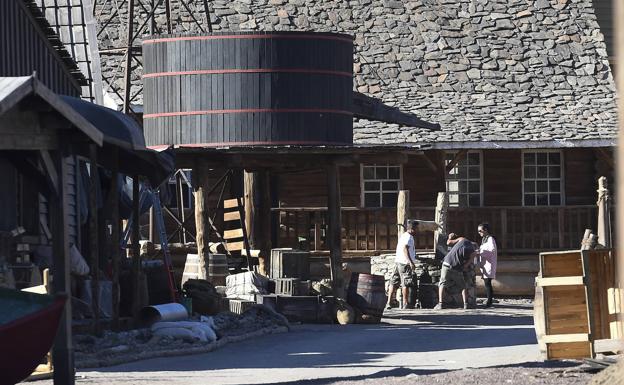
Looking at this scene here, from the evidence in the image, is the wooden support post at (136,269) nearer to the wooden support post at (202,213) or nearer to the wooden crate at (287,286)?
the wooden crate at (287,286)

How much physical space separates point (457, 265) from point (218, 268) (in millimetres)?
4467

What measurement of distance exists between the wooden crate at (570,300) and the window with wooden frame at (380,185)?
1867cm

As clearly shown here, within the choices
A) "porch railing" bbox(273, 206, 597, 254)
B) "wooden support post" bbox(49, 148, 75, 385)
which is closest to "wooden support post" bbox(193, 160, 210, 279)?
"porch railing" bbox(273, 206, 597, 254)

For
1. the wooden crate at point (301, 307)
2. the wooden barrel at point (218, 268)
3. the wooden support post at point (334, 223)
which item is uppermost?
the wooden support post at point (334, 223)

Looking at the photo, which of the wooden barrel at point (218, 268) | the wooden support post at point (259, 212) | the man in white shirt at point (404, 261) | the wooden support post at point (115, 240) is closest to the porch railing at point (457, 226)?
the wooden support post at point (259, 212)

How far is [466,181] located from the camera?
35312mm

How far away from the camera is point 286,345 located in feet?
65.7

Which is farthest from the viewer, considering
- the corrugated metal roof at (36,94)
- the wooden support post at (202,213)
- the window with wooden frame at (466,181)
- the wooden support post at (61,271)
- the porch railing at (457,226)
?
the window with wooden frame at (466,181)

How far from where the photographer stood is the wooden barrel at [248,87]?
1053 inches

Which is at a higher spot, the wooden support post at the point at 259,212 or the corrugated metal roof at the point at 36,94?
the corrugated metal roof at the point at 36,94

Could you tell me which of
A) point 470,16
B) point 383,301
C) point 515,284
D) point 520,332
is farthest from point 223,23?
point 520,332

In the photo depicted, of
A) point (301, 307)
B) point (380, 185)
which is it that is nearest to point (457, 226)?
point (380, 185)

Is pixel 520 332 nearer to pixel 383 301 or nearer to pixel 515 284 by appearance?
pixel 383 301

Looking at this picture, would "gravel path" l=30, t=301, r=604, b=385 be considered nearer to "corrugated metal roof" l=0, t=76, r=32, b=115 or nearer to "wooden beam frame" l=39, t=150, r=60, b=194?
"wooden beam frame" l=39, t=150, r=60, b=194
